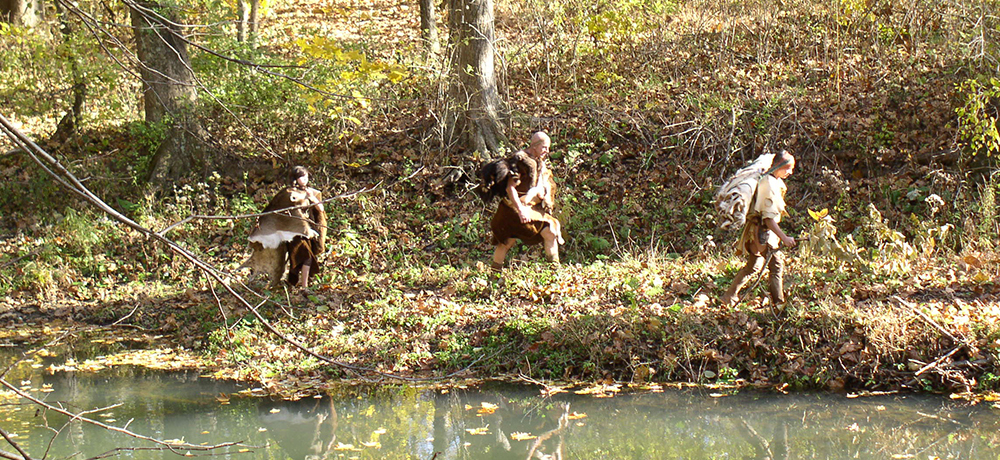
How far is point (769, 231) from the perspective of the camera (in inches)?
297

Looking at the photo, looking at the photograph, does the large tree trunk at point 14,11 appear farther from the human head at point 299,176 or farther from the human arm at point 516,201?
the human arm at point 516,201

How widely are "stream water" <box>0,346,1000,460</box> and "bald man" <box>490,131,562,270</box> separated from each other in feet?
8.36

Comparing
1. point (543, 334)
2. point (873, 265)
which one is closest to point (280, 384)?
point (543, 334)

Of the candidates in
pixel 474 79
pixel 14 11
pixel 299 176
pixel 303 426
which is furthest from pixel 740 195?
pixel 14 11

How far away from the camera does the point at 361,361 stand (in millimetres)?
7863

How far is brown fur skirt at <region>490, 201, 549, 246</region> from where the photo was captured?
30.8 feet

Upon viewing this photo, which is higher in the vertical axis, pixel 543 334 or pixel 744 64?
pixel 744 64

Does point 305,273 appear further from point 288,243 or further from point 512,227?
point 512,227

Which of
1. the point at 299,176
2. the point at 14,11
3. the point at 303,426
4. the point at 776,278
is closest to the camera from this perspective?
the point at 303,426

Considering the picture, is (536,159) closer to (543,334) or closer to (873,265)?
(543,334)

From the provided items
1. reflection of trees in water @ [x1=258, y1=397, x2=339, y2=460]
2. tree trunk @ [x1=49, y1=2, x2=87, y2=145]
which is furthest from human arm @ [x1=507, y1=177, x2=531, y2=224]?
tree trunk @ [x1=49, y1=2, x2=87, y2=145]

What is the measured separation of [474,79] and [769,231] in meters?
6.46

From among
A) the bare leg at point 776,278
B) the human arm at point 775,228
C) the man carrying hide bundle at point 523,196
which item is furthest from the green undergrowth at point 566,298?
the human arm at point 775,228

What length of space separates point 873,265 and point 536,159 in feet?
11.6
